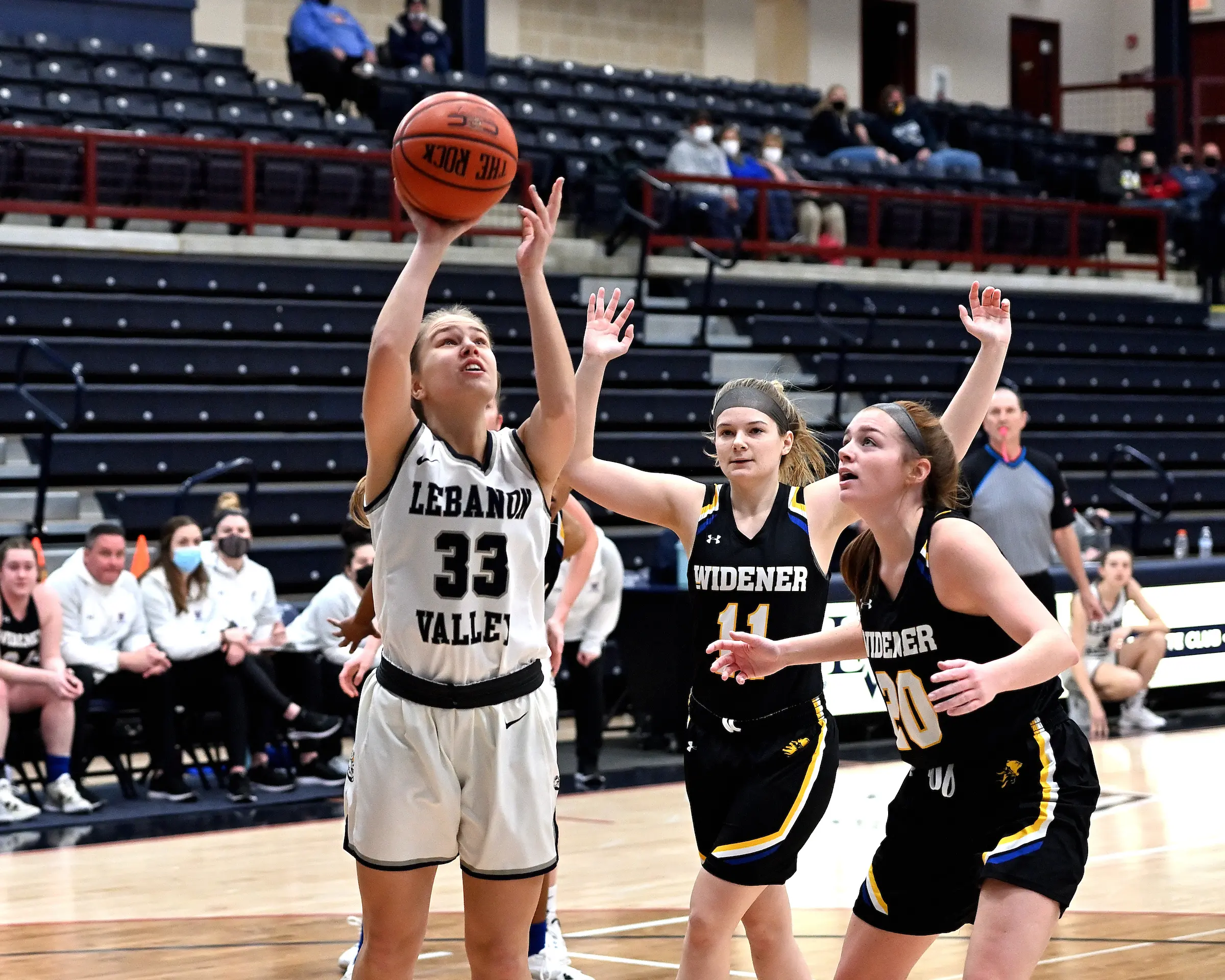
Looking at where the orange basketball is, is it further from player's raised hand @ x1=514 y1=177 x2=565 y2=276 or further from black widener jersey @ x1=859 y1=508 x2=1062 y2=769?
black widener jersey @ x1=859 y1=508 x2=1062 y2=769

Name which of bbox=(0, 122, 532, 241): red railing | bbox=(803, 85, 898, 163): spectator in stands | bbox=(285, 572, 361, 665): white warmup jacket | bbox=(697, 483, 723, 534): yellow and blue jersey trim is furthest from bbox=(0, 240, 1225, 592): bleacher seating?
bbox=(697, 483, 723, 534): yellow and blue jersey trim

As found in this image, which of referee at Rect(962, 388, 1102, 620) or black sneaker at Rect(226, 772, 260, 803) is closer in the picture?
referee at Rect(962, 388, 1102, 620)

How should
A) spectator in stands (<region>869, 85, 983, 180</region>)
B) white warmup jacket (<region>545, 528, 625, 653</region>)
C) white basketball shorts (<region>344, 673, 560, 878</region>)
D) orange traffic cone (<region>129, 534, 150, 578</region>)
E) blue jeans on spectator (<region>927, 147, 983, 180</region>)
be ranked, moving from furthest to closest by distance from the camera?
spectator in stands (<region>869, 85, 983, 180</region>) → blue jeans on spectator (<region>927, 147, 983, 180</region>) → orange traffic cone (<region>129, 534, 150, 578</region>) → white warmup jacket (<region>545, 528, 625, 653</region>) → white basketball shorts (<region>344, 673, 560, 878</region>)

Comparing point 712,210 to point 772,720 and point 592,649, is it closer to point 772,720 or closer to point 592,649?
point 592,649

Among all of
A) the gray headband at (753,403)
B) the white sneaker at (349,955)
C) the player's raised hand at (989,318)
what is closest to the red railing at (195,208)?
the white sneaker at (349,955)

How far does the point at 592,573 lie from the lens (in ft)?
29.3

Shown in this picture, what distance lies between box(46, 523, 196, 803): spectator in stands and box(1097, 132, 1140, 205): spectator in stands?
1367 centimetres

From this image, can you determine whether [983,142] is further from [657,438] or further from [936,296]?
[657,438]

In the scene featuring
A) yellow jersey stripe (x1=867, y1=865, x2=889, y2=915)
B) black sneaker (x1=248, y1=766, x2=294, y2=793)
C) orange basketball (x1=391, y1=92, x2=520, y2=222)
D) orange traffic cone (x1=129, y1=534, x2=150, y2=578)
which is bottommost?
black sneaker (x1=248, y1=766, x2=294, y2=793)

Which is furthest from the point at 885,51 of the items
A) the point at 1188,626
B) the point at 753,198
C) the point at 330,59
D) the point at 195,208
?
the point at 1188,626

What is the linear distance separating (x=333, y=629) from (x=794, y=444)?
15.6 ft

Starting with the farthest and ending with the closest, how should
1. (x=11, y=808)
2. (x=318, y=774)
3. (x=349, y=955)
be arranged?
(x=318, y=774), (x=11, y=808), (x=349, y=955)

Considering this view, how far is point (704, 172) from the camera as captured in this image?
15.9 m

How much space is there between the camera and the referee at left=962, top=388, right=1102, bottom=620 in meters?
7.99
